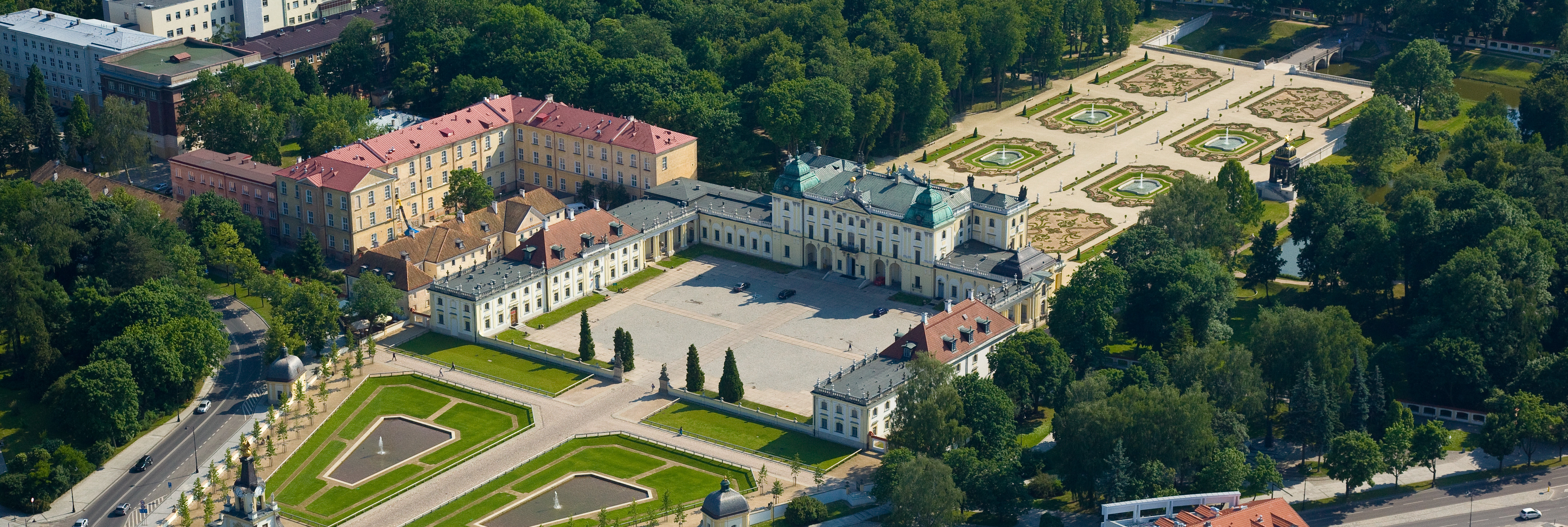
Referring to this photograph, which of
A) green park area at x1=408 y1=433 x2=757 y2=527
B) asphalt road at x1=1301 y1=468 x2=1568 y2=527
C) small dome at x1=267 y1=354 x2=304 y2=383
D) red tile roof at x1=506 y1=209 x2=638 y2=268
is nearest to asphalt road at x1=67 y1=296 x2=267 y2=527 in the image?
small dome at x1=267 y1=354 x2=304 y2=383

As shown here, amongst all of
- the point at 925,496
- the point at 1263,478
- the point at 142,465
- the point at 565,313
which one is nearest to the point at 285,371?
the point at 142,465

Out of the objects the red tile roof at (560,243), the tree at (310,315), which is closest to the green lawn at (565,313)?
the red tile roof at (560,243)

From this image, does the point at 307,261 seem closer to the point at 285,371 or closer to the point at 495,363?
the point at 495,363

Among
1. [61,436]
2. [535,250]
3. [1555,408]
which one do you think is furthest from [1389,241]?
[61,436]

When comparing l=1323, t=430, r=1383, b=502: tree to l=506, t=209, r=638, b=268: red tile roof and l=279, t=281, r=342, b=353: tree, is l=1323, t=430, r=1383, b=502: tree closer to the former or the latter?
l=506, t=209, r=638, b=268: red tile roof

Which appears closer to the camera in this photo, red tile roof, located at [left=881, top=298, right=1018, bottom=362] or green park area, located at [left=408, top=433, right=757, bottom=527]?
green park area, located at [left=408, top=433, right=757, bottom=527]

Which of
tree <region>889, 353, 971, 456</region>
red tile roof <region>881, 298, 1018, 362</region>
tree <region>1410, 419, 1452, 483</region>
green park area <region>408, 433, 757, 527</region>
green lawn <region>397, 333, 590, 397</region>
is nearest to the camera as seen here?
green park area <region>408, 433, 757, 527</region>

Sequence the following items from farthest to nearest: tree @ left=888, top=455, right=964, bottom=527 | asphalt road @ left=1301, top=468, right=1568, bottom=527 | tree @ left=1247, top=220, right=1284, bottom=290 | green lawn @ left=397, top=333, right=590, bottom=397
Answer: tree @ left=1247, top=220, right=1284, bottom=290 → green lawn @ left=397, top=333, right=590, bottom=397 → asphalt road @ left=1301, top=468, right=1568, bottom=527 → tree @ left=888, top=455, right=964, bottom=527

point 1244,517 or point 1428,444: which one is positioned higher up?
point 1244,517
